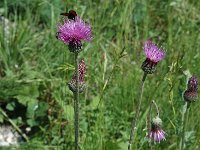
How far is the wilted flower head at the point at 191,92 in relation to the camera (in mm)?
2113

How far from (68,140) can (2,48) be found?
35.7 inches

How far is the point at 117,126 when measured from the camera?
285 centimetres

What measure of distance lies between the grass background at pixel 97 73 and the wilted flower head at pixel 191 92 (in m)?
0.05

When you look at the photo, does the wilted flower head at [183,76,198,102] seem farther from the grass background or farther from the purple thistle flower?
the purple thistle flower

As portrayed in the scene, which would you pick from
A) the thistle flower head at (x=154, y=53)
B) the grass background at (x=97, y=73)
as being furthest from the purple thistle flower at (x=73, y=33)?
the grass background at (x=97, y=73)

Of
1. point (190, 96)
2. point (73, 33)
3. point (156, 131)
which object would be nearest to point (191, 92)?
point (190, 96)

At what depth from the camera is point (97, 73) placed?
3100mm

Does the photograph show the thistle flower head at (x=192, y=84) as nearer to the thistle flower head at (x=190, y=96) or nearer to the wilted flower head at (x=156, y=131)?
the thistle flower head at (x=190, y=96)

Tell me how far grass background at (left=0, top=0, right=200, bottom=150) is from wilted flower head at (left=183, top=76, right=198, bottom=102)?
52mm

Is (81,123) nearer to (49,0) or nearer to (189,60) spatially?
(189,60)

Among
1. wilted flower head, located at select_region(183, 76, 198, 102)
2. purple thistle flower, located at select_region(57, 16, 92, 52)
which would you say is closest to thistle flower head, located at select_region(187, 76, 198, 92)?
wilted flower head, located at select_region(183, 76, 198, 102)

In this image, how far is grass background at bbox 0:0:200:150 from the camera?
106 inches

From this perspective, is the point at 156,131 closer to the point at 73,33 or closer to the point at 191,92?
the point at 191,92

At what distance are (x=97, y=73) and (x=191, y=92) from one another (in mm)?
1060
